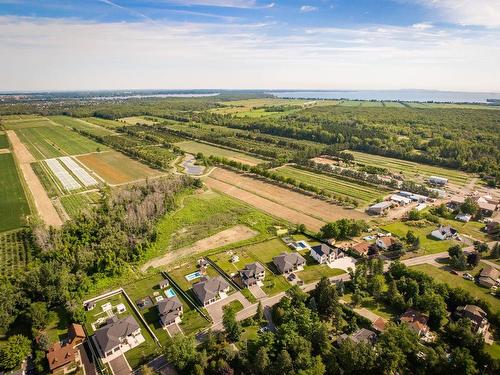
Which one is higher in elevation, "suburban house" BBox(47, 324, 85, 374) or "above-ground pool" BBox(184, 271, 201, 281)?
"above-ground pool" BBox(184, 271, 201, 281)

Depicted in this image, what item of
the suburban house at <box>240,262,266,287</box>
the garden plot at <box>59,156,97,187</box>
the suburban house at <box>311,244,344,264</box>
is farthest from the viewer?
the garden plot at <box>59,156,97,187</box>

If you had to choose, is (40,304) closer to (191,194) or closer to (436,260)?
(191,194)

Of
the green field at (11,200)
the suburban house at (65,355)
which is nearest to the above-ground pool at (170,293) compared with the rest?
the suburban house at (65,355)

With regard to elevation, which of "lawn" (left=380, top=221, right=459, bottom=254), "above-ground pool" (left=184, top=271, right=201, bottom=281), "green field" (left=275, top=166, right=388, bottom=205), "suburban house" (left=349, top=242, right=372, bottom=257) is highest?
"green field" (left=275, top=166, right=388, bottom=205)

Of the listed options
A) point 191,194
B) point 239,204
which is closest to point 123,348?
point 239,204

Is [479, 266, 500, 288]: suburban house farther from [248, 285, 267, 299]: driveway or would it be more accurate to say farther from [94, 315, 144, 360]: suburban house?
[94, 315, 144, 360]: suburban house

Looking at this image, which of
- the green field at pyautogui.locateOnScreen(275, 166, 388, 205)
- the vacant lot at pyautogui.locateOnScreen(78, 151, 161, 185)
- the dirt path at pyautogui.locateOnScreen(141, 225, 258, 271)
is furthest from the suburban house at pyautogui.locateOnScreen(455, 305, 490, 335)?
the vacant lot at pyautogui.locateOnScreen(78, 151, 161, 185)
